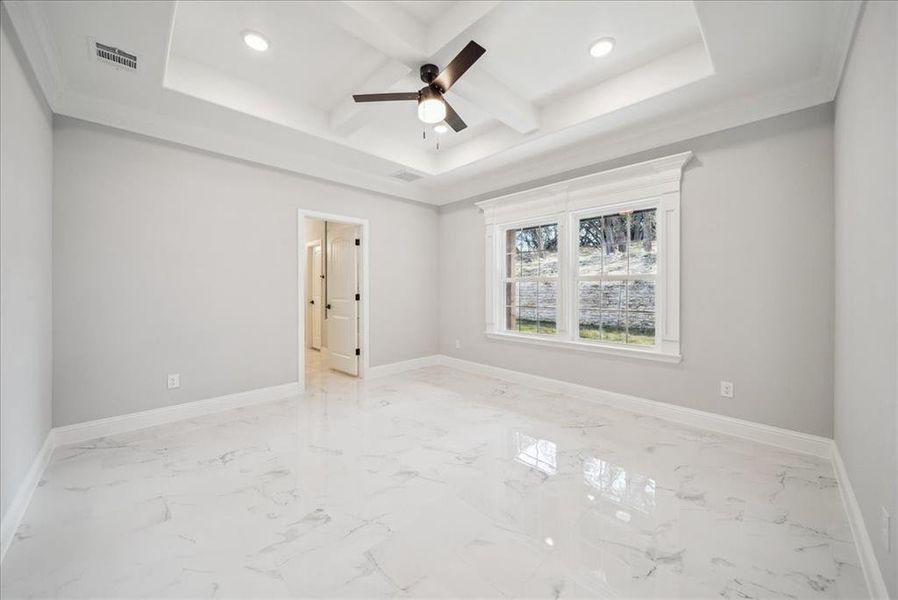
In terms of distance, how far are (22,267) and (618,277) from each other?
457 centimetres

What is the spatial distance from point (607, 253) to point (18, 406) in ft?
15.3

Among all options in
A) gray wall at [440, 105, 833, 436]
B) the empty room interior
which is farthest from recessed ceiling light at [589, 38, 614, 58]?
gray wall at [440, 105, 833, 436]

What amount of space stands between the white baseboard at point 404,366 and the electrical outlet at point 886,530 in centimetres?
447

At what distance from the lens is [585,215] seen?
156 inches

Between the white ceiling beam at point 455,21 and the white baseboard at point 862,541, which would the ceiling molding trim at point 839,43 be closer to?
the white ceiling beam at point 455,21

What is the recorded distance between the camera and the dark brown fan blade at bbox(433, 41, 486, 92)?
6.63ft

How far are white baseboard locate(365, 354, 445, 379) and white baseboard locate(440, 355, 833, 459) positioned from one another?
142 cm

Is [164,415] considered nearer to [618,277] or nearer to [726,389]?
[618,277]

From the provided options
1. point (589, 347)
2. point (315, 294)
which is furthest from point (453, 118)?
point (315, 294)

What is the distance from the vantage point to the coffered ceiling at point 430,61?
2.11m

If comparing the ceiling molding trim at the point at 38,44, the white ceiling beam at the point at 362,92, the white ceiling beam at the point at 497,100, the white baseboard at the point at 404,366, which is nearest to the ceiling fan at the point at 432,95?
the white ceiling beam at the point at 362,92

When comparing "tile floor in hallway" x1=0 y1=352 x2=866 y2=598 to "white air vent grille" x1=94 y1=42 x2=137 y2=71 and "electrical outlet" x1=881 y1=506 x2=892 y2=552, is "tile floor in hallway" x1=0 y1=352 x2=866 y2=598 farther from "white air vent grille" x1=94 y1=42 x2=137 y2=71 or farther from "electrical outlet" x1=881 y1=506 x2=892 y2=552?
"white air vent grille" x1=94 y1=42 x2=137 y2=71

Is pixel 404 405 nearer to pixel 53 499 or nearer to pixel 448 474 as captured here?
pixel 448 474

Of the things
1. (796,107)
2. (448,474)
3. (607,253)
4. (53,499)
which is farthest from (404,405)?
(796,107)
